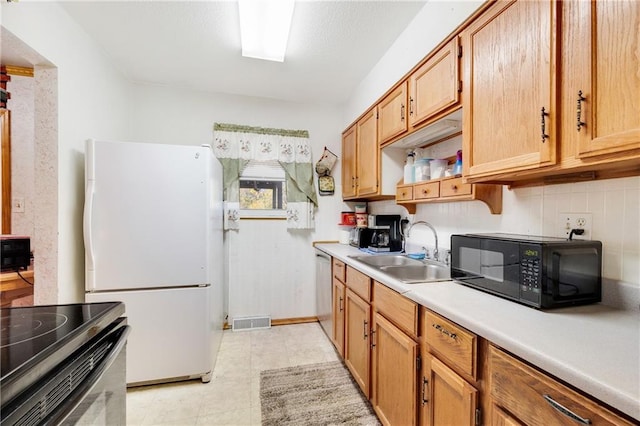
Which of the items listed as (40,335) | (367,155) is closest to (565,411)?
(40,335)

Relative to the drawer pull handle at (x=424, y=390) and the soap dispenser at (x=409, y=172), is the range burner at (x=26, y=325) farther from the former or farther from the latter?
the soap dispenser at (x=409, y=172)

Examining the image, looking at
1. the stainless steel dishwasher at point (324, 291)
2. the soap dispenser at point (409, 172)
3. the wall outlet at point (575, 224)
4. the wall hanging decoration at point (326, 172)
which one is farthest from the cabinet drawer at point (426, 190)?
the wall hanging decoration at point (326, 172)

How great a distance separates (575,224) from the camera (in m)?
1.16

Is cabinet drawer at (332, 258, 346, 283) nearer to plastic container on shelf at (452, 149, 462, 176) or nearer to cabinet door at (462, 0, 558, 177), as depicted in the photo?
plastic container on shelf at (452, 149, 462, 176)

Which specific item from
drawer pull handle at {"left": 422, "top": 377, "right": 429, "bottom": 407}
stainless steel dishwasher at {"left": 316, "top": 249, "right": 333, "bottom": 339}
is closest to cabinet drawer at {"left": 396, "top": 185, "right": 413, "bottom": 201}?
stainless steel dishwasher at {"left": 316, "top": 249, "right": 333, "bottom": 339}

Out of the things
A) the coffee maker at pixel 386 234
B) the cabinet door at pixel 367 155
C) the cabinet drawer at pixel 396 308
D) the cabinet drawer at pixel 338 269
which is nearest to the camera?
the cabinet drawer at pixel 396 308

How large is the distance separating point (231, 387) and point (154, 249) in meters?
1.14

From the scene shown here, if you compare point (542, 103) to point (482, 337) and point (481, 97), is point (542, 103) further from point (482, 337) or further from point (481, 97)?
point (482, 337)

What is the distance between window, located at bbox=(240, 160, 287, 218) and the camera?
3000 mm

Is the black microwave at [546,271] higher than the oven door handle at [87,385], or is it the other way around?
the black microwave at [546,271]

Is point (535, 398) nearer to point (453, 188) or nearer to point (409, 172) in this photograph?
point (453, 188)

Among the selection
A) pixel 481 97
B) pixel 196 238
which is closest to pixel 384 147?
pixel 481 97

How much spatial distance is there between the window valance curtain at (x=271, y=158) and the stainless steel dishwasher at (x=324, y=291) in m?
0.46

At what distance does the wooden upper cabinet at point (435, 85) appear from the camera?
4.63 feet
